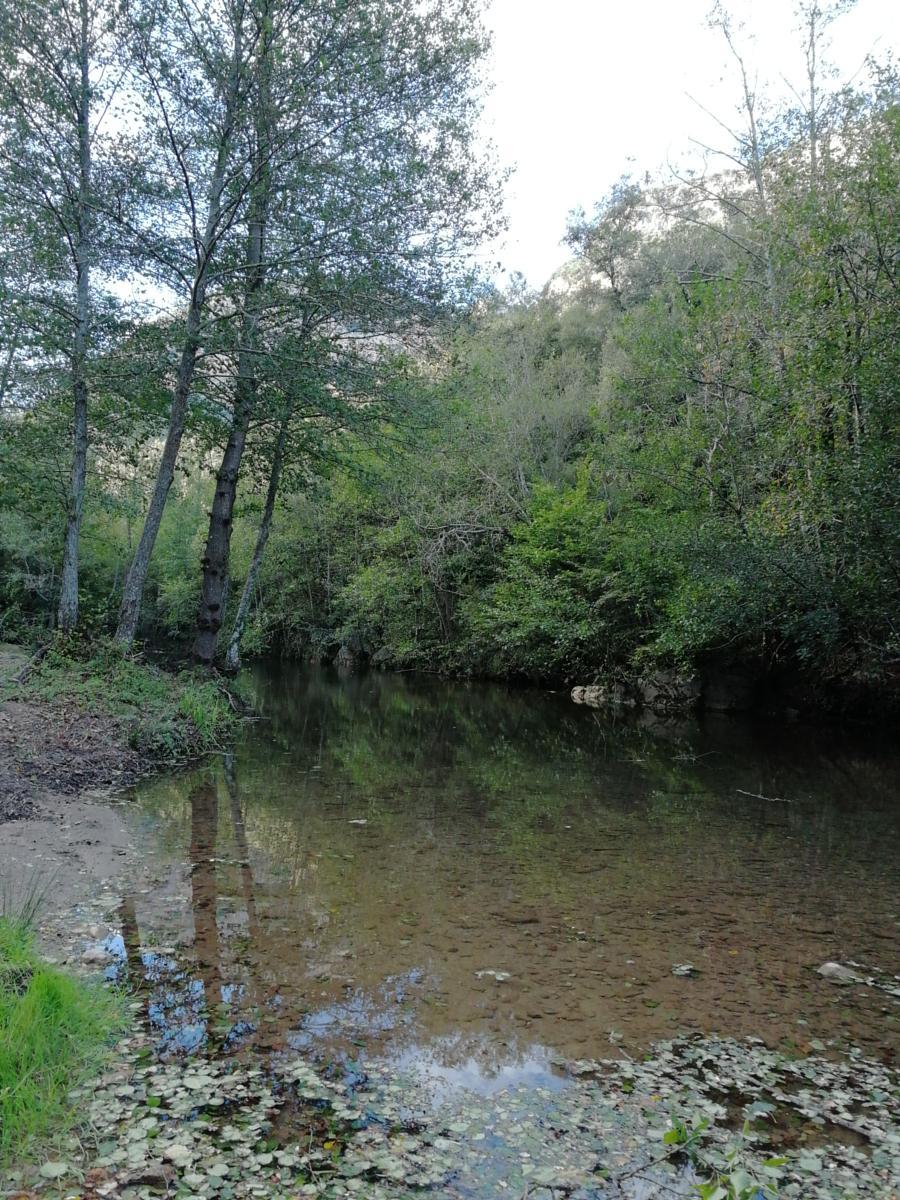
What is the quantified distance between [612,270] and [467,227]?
28577 mm

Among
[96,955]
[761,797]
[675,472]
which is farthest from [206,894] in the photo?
[675,472]

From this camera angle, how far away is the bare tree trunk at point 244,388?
12.4m

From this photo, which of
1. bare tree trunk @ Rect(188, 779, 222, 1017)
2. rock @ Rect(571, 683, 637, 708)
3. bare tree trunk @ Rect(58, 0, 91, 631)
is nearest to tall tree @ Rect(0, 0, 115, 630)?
bare tree trunk @ Rect(58, 0, 91, 631)

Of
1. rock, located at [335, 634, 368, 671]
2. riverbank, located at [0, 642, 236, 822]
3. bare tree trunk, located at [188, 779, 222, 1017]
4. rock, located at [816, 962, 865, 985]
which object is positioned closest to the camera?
bare tree trunk, located at [188, 779, 222, 1017]

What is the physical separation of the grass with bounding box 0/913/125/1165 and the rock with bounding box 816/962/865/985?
178 inches

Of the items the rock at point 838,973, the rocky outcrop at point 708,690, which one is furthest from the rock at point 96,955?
the rocky outcrop at point 708,690

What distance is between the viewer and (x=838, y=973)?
17.2 ft

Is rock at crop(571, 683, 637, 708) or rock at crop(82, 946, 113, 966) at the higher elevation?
rock at crop(82, 946, 113, 966)

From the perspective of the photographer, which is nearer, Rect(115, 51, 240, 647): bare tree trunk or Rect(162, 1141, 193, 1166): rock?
Rect(162, 1141, 193, 1166): rock

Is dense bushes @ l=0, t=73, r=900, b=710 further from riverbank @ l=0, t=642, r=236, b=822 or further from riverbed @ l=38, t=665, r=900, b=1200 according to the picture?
riverbed @ l=38, t=665, r=900, b=1200

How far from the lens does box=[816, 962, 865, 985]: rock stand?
5160 millimetres

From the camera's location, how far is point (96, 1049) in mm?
3602

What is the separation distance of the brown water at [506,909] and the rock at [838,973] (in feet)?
0.42

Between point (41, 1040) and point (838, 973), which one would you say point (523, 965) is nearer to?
point (838, 973)
